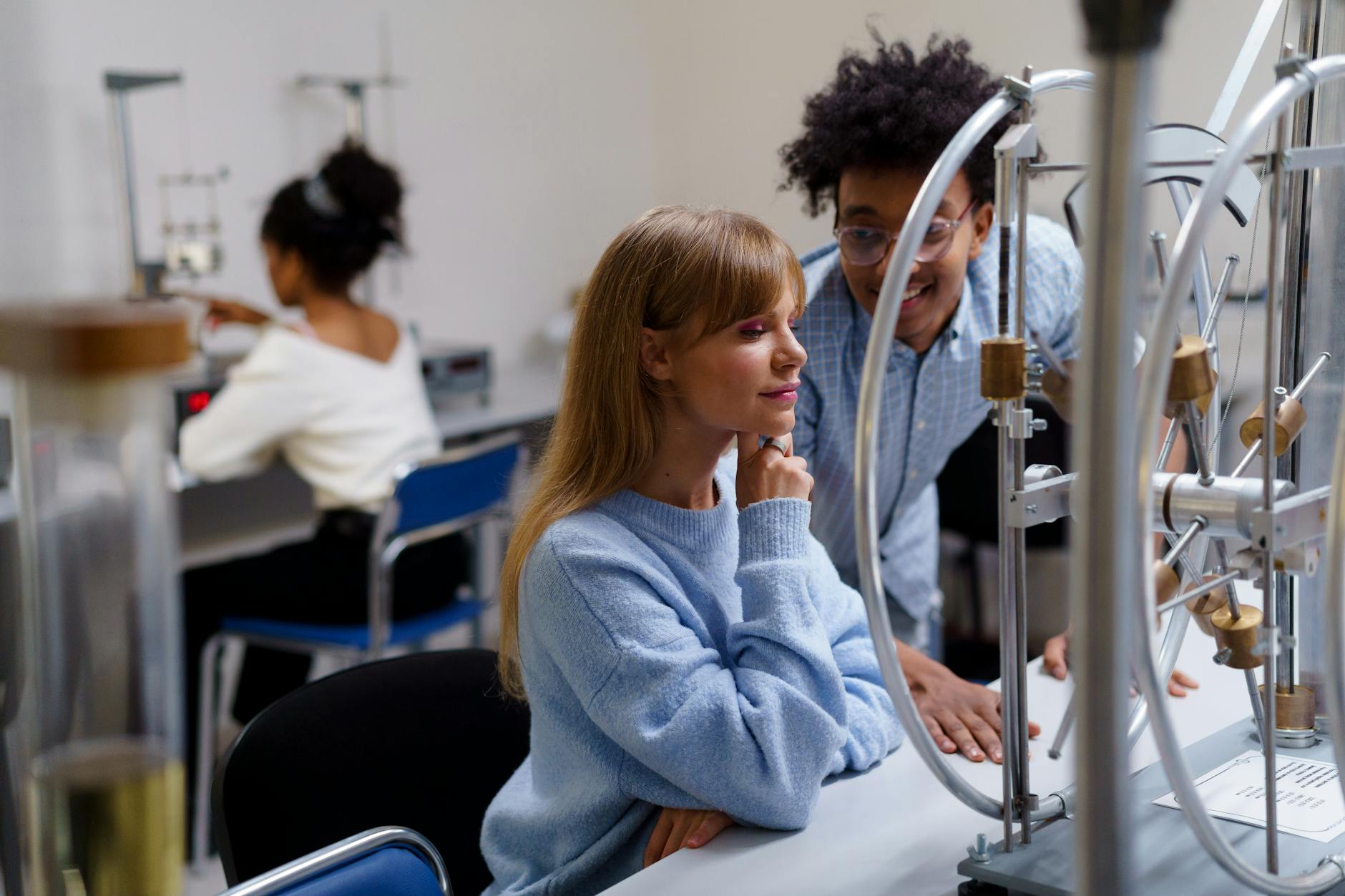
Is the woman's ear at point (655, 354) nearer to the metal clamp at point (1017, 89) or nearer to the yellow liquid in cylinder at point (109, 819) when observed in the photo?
the metal clamp at point (1017, 89)

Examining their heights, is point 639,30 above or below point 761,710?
above

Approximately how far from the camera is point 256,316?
8.93ft

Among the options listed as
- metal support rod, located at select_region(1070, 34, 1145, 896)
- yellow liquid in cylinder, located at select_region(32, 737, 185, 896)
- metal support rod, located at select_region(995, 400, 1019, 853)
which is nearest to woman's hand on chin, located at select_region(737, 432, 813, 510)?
metal support rod, located at select_region(995, 400, 1019, 853)

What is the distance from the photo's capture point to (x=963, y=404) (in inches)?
58.2

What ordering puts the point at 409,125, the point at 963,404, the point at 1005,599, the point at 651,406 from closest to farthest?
the point at 1005,599, the point at 651,406, the point at 963,404, the point at 409,125

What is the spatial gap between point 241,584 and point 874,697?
156cm

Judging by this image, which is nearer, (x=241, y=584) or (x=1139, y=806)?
(x=1139, y=806)

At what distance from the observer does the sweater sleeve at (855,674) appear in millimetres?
1073

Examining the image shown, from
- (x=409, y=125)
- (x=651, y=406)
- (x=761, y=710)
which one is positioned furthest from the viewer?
(x=409, y=125)

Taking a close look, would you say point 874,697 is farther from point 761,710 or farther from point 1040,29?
point 1040,29

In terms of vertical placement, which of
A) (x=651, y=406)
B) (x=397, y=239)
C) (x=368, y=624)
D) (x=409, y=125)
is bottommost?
(x=368, y=624)

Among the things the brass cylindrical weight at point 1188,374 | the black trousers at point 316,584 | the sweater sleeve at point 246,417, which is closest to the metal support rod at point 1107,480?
the brass cylindrical weight at point 1188,374

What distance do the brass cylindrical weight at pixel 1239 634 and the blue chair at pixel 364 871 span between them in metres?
0.61

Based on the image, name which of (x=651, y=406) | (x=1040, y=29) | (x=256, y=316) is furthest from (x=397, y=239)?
(x=651, y=406)
